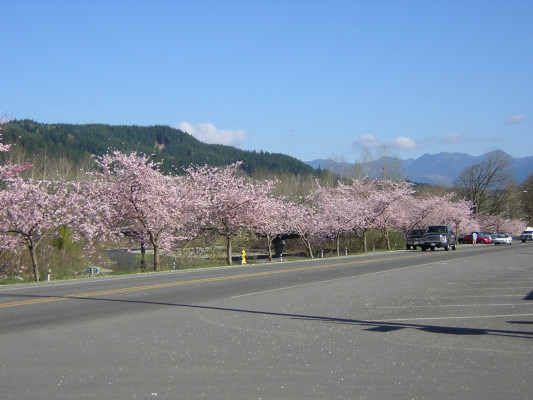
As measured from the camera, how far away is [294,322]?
1181 centimetres

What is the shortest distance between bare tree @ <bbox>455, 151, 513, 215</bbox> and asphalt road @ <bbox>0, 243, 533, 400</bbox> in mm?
95894

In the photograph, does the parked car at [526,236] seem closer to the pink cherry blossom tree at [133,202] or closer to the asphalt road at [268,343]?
the pink cherry blossom tree at [133,202]

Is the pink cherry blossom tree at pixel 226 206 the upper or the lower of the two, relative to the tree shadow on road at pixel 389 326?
upper

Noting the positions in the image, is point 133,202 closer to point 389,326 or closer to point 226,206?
point 226,206

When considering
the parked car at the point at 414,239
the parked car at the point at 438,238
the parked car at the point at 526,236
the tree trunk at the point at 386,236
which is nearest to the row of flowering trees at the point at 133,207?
the parked car at the point at 414,239

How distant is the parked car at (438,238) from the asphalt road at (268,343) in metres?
32.2

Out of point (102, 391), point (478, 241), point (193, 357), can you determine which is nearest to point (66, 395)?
point (102, 391)

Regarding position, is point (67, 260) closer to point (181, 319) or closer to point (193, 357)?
point (181, 319)

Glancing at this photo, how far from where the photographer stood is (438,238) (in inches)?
1960

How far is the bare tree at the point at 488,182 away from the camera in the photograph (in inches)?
4272

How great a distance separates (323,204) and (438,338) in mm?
50506

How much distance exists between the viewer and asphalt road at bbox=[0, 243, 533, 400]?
22.6 feet

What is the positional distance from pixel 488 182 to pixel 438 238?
6509cm

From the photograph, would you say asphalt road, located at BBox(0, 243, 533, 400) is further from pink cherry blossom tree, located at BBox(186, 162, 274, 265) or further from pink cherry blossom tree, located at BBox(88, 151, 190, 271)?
pink cherry blossom tree, located at BBox(186, 162, 274, 265)
